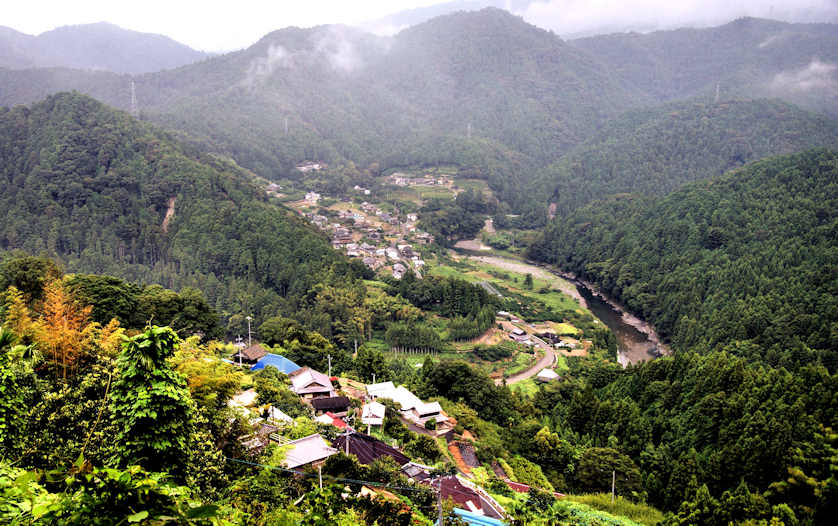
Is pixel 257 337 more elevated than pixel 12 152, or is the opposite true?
pixel 12 152

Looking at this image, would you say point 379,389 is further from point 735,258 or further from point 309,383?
point 735,258

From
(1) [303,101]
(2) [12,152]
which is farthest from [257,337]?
(1) [303,101]

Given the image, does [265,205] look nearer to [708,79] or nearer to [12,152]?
[12,152]

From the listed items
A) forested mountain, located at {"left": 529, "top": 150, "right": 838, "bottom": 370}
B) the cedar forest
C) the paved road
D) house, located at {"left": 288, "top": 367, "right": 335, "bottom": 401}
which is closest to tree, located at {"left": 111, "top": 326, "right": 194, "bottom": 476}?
the cedar forest

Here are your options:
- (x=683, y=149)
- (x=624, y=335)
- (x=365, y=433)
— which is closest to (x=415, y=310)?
(x=624, y=335)

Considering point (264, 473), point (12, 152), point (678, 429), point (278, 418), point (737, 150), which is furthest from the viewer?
point (737, 150)

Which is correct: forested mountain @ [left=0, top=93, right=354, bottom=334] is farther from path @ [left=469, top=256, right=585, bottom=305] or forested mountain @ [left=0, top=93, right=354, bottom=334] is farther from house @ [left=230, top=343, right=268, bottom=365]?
path @ [left=469, top=256, right=585, bottom=305]
